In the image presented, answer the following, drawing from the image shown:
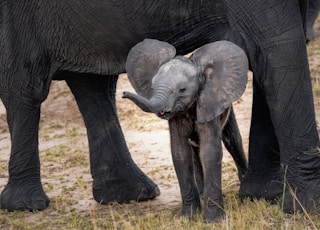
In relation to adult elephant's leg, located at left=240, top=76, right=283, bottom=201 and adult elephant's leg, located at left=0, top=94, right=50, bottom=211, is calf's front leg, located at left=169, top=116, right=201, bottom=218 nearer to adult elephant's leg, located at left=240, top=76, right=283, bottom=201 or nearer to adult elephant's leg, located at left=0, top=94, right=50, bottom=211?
adult elephant's leg, located at left=240, top=76, right=283, bottom=201

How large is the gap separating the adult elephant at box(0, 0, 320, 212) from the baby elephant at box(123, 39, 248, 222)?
0.78ft

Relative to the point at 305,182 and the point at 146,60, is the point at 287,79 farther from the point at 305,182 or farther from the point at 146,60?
the point at 146,60

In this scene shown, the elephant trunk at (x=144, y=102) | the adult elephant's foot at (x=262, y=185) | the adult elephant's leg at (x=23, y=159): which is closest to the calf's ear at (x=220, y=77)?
the elephant trunk at (x=144, y=102)

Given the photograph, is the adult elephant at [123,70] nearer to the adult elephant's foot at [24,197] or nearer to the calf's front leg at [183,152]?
the adult elephant's foot at [24,197]

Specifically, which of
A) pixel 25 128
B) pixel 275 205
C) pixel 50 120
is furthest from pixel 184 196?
pixel 50 120

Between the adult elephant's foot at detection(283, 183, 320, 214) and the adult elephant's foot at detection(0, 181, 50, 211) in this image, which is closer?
the adult elephant's foot at detection(283, 183, 320, 214)

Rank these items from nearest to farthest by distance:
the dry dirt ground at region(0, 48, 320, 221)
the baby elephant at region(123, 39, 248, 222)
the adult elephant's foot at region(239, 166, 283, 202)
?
the baby elephant at region(123, 39, 248, 222)
the adult elephant's foot at region(239, 166, 283, 202)
the dry dirt ground at region(0, 48, 320, 221)

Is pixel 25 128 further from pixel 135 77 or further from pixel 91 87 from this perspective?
pixel 135 77

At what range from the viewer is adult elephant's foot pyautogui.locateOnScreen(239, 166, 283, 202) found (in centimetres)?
586

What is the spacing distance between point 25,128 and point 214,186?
1.64 m

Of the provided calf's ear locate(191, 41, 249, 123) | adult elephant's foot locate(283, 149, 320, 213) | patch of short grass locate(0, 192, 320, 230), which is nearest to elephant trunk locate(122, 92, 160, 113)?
calf's ear locate(191, 41, 249, 123)

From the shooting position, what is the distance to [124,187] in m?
6.53

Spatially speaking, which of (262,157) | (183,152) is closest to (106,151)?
(262,157)

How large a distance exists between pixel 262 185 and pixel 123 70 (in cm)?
110
